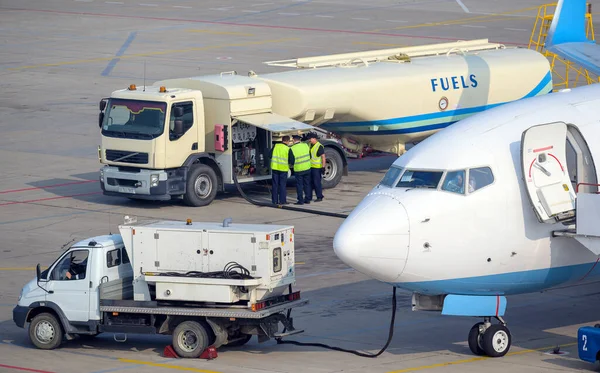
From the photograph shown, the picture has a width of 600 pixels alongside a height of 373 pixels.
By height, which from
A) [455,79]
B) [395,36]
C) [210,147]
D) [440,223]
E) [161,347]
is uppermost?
[395,36]

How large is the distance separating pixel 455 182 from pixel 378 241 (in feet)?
6.20

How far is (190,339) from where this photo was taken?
909 inches

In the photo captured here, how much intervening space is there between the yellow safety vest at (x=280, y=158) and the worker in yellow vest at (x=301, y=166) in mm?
309

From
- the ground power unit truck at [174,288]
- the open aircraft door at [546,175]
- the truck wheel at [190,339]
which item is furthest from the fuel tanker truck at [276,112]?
the open aircraft door at [546,175]

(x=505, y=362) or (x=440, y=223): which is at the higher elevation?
(x=440, y=223)

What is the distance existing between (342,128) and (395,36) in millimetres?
31032

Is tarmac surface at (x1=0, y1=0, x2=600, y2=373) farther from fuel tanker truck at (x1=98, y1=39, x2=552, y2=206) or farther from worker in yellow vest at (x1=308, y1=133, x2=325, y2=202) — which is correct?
fuel tanker truck at (x1=98, y1=39, x2=552, y2=206)

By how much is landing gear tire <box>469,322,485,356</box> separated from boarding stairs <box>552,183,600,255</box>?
8.27ft

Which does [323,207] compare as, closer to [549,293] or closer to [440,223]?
[549,293]

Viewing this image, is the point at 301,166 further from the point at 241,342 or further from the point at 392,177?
the point at 392,177

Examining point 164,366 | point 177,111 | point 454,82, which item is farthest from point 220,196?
point 164,366

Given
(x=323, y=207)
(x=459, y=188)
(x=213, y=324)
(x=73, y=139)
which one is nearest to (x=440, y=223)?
(x=459, y=188)

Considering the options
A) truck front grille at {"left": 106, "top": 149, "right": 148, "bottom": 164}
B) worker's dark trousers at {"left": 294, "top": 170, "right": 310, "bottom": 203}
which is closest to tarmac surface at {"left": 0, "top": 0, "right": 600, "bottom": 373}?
worker's dark trousers at {"left": 294, "top": 170, "right": 310, "bottom": 203}

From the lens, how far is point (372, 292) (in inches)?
1114
